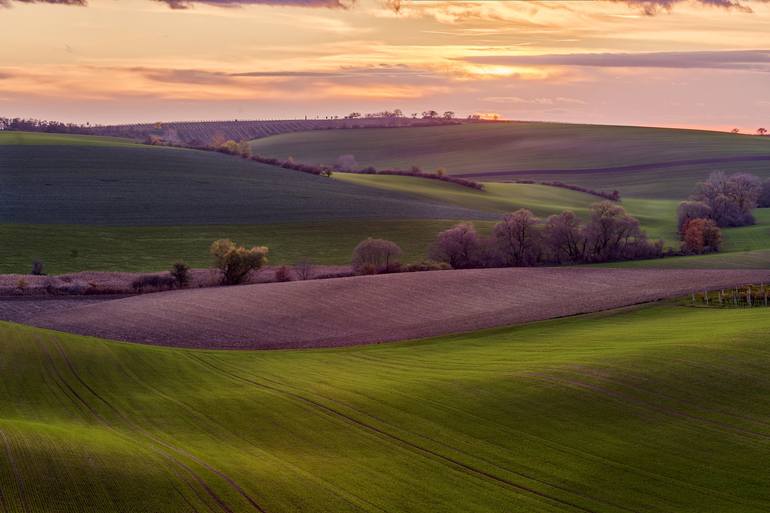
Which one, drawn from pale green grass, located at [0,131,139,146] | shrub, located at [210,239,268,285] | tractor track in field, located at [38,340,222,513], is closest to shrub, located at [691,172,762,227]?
→ shrub, located at [210,239,268,285]

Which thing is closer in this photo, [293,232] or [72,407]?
[72,407]

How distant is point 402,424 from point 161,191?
242 ft

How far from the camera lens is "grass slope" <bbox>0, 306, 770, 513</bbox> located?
22.7 metres

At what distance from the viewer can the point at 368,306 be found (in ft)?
176

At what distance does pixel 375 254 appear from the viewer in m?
69.9

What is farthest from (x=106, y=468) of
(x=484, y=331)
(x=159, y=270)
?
(x=159, y=270)

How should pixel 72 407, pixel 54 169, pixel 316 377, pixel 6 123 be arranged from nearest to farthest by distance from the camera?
1. pixel 72 407
2. pixel 316 377
3. pixel 54 169
4. pixel 6 123

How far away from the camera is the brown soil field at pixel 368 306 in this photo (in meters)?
48.8

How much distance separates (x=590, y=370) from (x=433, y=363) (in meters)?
7.99

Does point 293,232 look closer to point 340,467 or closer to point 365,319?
point 365,319

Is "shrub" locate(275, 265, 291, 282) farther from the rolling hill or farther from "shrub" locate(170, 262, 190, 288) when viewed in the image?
the rolling hill

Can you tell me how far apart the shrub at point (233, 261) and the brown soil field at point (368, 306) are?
15.9 ft

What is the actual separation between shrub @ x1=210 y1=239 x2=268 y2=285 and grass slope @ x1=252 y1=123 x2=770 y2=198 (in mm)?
91682

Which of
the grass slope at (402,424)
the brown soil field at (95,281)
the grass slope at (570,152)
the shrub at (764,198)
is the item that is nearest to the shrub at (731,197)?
the shrub at (764,198)
